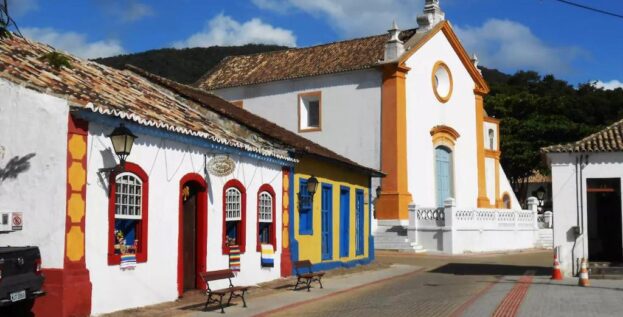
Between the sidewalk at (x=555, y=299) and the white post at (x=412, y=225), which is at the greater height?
the white post at (x=412, y=225)

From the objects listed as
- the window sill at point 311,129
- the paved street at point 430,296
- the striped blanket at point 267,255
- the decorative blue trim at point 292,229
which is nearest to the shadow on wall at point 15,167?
the paved street at point 430,296

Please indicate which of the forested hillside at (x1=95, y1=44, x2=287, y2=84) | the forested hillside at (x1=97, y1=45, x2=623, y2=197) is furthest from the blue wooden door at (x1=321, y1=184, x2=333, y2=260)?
the forested hillside at (x1=95, y1=44, x2=287, y2=84)

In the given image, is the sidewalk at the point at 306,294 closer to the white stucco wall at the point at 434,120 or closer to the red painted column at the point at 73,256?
the red painted column at the point at 73,256

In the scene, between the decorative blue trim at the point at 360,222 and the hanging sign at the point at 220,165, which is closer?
the hanging sign at the point at 220,165

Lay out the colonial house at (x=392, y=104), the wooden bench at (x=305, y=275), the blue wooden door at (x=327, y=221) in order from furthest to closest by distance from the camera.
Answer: the colonial house at (x=392, y=104) → the blue wooden door at (x=327, y=221) → the wooden bench at (x=305, y=275)

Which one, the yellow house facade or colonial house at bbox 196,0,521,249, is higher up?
colonial house at bbox 196,0,521,249

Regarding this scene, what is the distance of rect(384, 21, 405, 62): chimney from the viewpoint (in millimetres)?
33594

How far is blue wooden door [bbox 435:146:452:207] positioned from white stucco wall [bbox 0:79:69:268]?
27035 mm

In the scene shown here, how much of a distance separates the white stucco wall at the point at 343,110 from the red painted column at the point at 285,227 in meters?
15.6

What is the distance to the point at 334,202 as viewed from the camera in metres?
21.7

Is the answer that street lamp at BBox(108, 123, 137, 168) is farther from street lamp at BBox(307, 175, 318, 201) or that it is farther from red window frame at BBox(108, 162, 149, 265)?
street lamp at BBox(307, 175, 318, 201)

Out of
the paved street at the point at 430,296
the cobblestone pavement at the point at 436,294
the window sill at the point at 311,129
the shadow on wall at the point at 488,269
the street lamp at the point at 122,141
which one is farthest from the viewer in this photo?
the window sill at the point at 311,129

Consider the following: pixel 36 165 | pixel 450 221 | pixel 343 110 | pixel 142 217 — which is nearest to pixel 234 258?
pixel 142 217

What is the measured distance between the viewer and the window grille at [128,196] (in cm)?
1220
